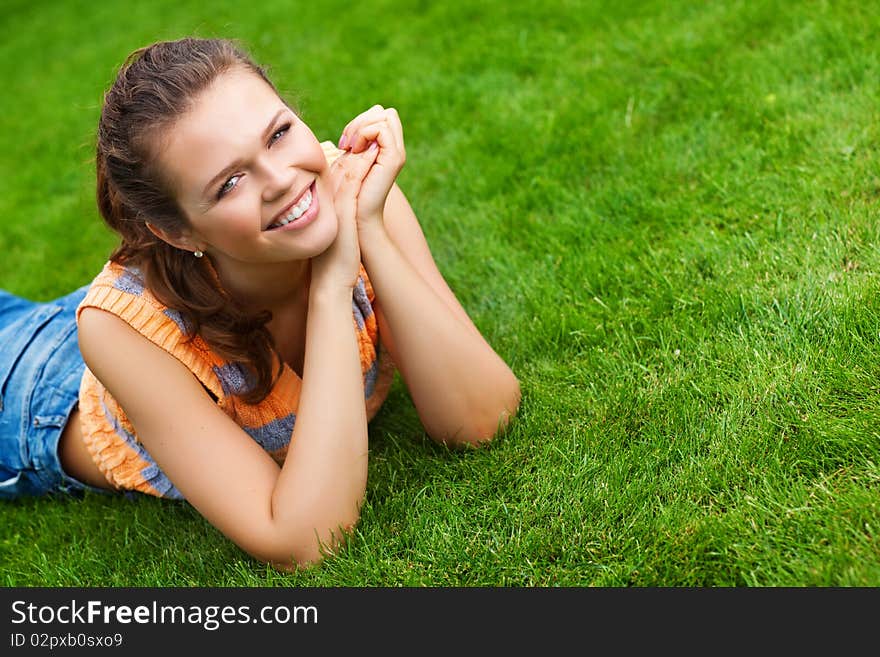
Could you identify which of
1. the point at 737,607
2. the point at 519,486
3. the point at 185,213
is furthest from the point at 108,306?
the point at 737,607

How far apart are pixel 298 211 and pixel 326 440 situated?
658 mm

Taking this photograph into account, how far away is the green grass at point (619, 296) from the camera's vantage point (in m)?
2.52

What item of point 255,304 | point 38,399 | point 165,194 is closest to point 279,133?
point 165,194

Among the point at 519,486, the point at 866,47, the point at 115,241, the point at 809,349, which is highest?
the point at 115,241

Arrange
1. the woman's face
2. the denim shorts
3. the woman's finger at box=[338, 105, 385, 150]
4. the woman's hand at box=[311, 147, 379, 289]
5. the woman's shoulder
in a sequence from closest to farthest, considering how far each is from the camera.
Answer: the woman's face
the woman's hand at box=[311, 147, 379, 289]
the woman's finger at box=[338, 105, 385, 150]
the woman's shoulder
the denim shorts

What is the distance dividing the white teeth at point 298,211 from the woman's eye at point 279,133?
17 cm

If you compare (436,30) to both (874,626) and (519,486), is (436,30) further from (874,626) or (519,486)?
(874,626)

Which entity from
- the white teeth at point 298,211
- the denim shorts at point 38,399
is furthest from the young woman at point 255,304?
the denim shorts at point 38,399

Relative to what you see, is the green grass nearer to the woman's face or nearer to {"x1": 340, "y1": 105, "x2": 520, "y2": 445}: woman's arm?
{"x1": 340, "y1": 105, "x2": 520, "y2": 445}: woman's arm

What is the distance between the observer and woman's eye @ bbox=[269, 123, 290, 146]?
255 centimetres

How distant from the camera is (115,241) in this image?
5.07 m

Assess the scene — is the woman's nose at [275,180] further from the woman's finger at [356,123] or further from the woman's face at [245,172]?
the woman's finger at [356,123]

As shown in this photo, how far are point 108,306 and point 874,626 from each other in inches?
86.1

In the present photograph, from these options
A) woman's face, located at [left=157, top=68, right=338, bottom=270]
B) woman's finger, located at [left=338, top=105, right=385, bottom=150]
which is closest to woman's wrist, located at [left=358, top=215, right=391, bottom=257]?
woman's face, located at [left=157, top=68, right=338, bottom=270]
